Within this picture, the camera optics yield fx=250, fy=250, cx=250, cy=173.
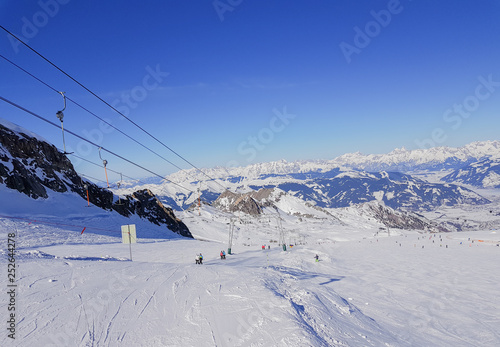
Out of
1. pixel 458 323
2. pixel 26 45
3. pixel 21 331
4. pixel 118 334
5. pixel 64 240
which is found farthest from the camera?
pixel 64 240

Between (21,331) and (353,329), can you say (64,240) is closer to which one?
(21,331)

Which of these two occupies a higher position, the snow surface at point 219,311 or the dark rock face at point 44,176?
the dark rock face at point 44,176

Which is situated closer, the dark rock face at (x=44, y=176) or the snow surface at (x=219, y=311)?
the snow surface at (x=219, y=311)

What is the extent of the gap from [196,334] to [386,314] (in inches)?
482

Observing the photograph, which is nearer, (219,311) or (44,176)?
(219,311)

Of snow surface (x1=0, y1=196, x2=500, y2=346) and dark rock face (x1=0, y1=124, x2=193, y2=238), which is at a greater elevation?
dark rock face (x1=0, y1=124, x2=193, y2=238)

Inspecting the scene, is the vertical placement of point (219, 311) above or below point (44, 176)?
below

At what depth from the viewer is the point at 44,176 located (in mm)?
58344

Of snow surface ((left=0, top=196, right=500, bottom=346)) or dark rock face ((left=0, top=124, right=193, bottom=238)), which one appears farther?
dark rock face ((left=0, top=124, right=193, bottom=238))

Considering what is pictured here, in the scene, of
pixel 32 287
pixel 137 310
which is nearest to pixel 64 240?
pixel 32 287

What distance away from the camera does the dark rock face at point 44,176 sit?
50.8m

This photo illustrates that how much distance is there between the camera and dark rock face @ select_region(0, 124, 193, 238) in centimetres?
5078

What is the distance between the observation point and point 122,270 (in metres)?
16.3

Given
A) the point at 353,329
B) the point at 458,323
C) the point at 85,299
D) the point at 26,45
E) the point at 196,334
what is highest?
the point at 26,45
